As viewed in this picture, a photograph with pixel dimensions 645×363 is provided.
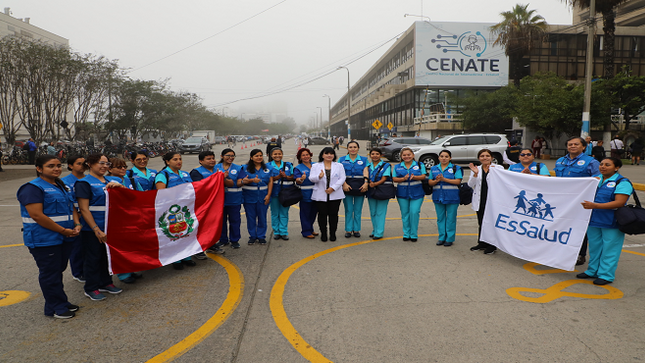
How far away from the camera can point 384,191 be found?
6582 millimetres

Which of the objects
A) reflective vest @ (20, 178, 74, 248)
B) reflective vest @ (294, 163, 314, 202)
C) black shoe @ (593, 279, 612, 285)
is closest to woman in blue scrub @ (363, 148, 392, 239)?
reflective vest @ (294, 163, 314, 202)

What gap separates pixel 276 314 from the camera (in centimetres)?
399

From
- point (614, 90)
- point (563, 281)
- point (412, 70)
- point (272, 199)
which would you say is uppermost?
point (412, 70)

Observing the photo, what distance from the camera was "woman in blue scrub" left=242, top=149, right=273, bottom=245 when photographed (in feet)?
20.9

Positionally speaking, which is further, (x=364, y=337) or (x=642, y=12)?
(x=642, y=12)

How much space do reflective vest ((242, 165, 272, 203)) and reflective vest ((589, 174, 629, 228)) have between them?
4.48 metres

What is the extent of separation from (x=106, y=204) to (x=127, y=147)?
1127 inches

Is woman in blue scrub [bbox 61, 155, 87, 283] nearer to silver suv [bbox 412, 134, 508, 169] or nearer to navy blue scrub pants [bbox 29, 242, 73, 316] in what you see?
navy blue scrub pants [bbox 29, 242, 73, 316]

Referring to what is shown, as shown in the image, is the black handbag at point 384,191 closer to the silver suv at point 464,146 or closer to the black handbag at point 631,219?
the black handbag at point 631,219

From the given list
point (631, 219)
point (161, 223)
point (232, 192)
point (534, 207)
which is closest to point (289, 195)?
point (232, 192)

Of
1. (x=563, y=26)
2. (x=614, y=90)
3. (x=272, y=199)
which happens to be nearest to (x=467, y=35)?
(x=563, y=26)

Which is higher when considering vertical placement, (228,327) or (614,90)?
(614,90)

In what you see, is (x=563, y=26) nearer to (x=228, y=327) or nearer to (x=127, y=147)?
(x=127, y=147)

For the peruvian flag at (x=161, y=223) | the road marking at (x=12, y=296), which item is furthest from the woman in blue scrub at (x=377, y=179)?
the road marking at (x=12, y=296)
